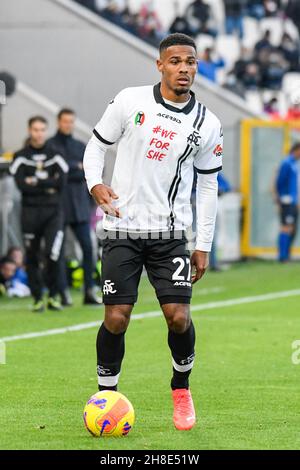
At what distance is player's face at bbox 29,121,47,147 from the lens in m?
14.9

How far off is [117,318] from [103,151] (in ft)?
3.41

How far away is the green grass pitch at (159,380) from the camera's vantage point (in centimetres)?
748

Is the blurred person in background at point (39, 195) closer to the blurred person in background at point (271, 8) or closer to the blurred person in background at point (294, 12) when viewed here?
the blurred person in background at point (271, 8)

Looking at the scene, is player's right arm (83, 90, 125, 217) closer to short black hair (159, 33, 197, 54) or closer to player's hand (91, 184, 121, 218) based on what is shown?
player's hand (91, 184, 121, 218)

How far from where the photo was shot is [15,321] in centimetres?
1419

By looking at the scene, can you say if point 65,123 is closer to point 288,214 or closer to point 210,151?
point 210,151

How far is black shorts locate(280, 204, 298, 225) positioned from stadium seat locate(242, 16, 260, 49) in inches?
356

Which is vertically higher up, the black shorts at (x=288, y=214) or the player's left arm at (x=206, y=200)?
the player's left arm at (x=206, y=200)

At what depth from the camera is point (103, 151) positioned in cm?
782

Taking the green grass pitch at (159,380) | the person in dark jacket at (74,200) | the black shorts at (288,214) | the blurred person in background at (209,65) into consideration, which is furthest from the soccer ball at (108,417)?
the blurred person in background at (209,65)

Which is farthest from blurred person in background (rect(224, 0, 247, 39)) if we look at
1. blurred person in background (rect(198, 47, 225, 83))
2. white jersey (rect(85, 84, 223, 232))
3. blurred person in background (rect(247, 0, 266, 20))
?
white jersey (rect(85, 84, 223, 232))

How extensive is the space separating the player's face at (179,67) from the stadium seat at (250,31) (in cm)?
2479

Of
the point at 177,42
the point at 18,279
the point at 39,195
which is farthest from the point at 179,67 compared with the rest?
the point at 18,279
